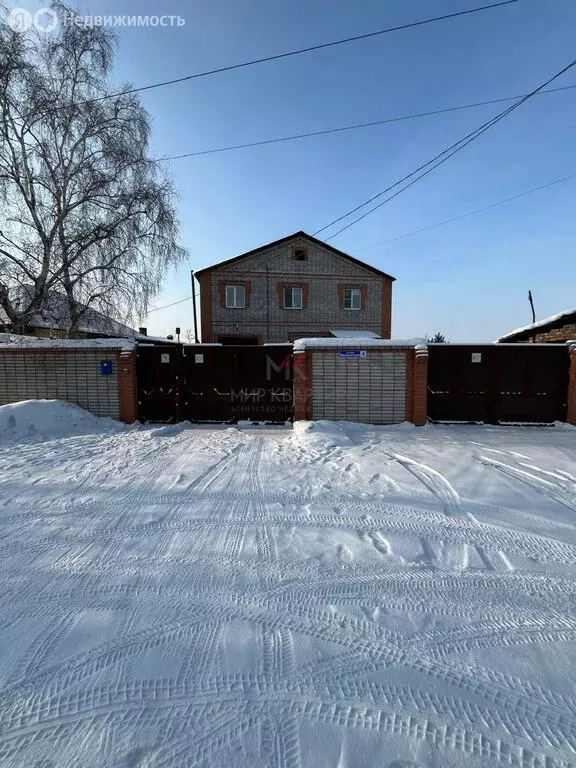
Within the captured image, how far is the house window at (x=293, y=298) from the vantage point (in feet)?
66.9

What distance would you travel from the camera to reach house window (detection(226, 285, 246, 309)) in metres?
19.9

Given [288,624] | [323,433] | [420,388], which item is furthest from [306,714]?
[420,388]

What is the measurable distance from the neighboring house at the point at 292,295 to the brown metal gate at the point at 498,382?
40.6ft

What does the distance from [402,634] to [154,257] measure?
1349 centimetres

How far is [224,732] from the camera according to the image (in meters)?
1.37

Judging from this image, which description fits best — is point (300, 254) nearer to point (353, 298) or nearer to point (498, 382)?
point (353, 298)

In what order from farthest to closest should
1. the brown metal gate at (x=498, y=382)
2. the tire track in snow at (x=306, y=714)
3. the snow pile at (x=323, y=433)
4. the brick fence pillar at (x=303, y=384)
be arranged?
the brown metal gate at (x=498, y=382) < the brick fence pillar at (x=303, y=384) < the snow pile at (x=323, y=433) < the tire track in snow at (x=306, y=714)

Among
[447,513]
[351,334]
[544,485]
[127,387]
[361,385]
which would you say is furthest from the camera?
[351,334]

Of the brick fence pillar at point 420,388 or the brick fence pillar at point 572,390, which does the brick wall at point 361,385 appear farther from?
the brick fence pillar at point 572,390

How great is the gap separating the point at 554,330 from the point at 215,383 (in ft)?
39.3

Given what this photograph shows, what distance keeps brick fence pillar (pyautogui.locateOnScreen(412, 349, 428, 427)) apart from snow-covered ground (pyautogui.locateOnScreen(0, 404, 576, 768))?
3.18 meters

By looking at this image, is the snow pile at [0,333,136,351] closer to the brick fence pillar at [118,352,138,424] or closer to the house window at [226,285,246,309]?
the brick fence pillar at [118,352,138,424]

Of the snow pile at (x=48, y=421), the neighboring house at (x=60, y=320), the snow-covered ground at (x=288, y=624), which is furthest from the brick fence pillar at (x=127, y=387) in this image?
the neighboring house at (x=60, y=320)

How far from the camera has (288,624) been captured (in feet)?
6.33
